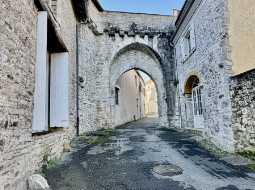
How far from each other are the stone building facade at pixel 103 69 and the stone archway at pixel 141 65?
6cm

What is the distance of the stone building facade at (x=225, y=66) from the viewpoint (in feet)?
16.8

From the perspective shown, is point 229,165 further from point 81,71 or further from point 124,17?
point 124,17

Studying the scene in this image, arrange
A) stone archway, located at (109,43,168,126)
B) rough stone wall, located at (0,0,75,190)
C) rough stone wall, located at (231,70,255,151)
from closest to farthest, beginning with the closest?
rough stone wall, located at (0,0,75,190), rough stone wall, located at (231,70,255,151), stone archway, located at (109,43,168,126)

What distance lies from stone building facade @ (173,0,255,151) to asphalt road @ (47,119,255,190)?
3.07ft

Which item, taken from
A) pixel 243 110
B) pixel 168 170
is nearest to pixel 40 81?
pixel 168 170

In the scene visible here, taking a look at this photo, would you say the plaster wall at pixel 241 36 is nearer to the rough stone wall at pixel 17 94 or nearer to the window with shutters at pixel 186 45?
the window with shutters at pixel 186 45

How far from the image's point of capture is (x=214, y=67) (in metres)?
6.25

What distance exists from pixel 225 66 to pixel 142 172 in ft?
11.5

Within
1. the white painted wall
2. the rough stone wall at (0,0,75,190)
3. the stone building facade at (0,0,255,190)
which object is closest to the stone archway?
the stone building facade at (0,0,255,190)

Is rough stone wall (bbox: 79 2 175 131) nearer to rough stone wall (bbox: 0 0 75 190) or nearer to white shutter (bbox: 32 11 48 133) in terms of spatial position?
white shutter (bbox: 32 11 48 133)

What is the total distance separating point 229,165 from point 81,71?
6.25 metres

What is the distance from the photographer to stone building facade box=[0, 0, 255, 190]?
3.11 metres

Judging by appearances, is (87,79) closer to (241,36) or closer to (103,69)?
(103,69)

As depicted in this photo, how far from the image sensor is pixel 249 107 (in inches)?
190
